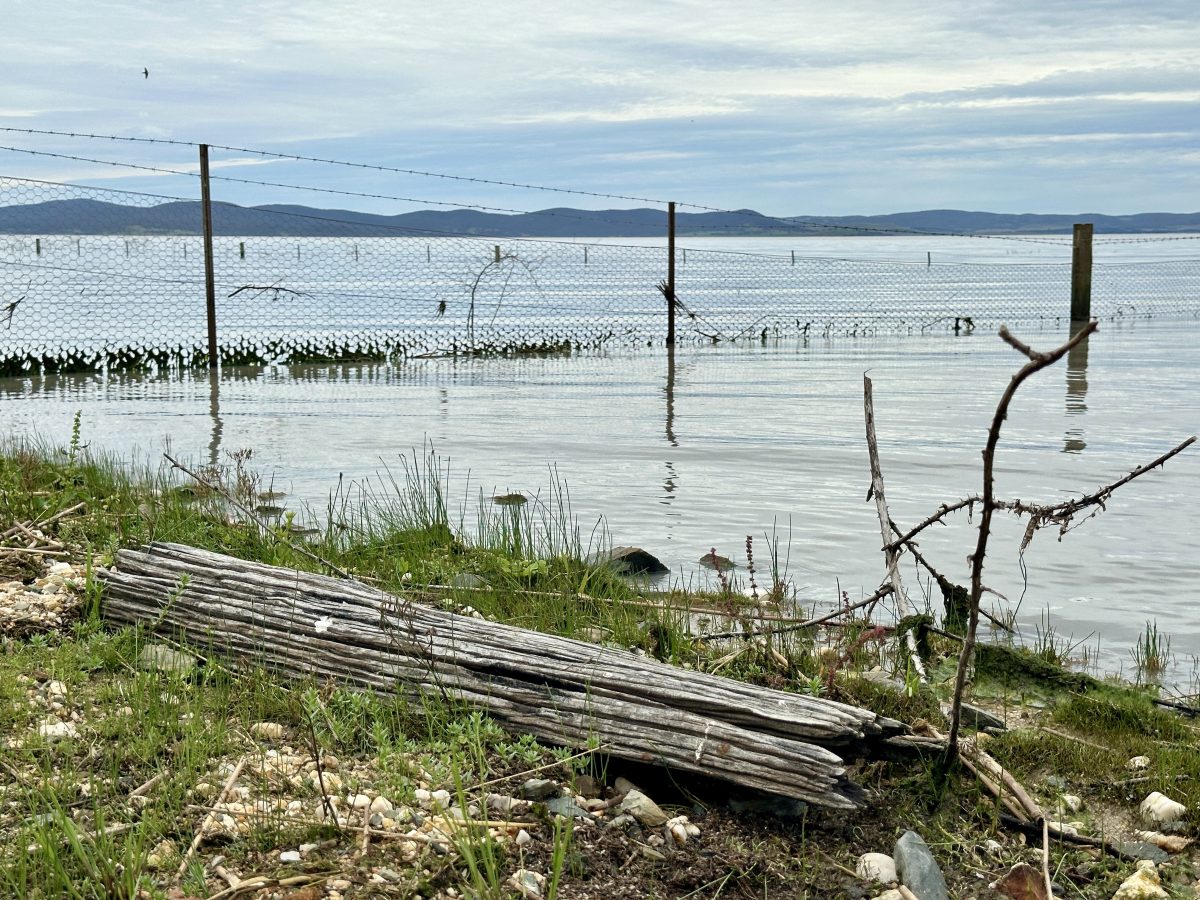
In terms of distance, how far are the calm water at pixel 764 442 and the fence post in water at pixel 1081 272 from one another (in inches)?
57.1

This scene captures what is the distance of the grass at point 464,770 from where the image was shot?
10.5 ft

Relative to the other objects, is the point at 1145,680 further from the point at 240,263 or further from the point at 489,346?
the point at 240,263

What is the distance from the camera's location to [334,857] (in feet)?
10.6

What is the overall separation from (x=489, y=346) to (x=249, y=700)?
19272 mm

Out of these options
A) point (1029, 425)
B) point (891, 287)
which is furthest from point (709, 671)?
point (891, 287)

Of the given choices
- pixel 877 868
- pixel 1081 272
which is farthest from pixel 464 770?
pixel 1081 272

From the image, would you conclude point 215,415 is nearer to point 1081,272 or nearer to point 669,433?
point 669,433

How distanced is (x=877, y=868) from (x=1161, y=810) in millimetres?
1078

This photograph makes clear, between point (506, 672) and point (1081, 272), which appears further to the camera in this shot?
point (1081, 272)

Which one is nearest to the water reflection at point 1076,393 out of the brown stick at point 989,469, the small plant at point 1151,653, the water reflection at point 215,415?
the small plant at point 1151,653

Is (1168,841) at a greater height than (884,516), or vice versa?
(884,516)

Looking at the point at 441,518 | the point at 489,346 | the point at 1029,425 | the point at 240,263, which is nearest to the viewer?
the point at 441,518

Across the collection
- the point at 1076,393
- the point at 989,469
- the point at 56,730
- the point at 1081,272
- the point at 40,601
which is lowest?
the point at 56,730

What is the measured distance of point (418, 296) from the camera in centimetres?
5547
